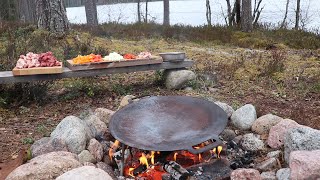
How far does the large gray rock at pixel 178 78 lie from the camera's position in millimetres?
6000

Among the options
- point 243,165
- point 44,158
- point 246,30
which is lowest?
point 243,165

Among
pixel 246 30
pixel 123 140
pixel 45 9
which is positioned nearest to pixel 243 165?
pixel 123 140

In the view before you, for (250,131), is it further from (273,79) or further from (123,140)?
(273,79)

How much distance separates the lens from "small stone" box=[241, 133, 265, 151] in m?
3.88

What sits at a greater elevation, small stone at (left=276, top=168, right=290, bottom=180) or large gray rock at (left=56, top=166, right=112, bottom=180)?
large gray rock at (left=56, top=166, right=112, bottom=180)

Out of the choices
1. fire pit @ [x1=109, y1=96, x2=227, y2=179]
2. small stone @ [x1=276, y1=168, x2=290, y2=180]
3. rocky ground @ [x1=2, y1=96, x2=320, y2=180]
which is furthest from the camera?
fire pit @ [x1=109, y1=96, x2=227, y2=179]

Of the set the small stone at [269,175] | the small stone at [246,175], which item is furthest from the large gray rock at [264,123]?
the small stone at [246,175]

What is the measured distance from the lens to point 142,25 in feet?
46.3

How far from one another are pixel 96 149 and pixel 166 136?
0.80 meters

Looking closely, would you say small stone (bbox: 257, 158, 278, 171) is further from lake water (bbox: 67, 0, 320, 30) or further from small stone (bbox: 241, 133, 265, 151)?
lake water (bbox: 67, 0, 320, 30)

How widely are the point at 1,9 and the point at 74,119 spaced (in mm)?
20185

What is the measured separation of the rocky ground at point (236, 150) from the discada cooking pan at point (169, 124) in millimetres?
360

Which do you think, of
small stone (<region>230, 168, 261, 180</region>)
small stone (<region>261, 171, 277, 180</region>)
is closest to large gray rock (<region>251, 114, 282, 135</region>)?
small stone (<region>261, 171, 277, 180</region>)

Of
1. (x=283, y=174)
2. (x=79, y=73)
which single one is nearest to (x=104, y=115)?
(x=79, y=73)
